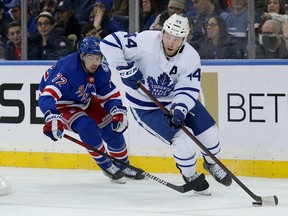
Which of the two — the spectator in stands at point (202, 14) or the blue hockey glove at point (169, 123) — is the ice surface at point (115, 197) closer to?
the blue hockey glove at point (169, 123)

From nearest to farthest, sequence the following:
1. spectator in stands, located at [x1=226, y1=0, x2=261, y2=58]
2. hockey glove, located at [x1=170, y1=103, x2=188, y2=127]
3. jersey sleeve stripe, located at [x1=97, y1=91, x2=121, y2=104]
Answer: hockey glove, located at [x1=170, y1=103, x2=188, y2=127] → jersey sleeve stripe, located at [x1=97, y1=91, x2=121, y2=104] → spectator in stands, located at [x1=226, y1=0, x2=261, y2=58]

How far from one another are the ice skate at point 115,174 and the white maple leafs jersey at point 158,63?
0.73 m

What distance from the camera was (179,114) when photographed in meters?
5.69

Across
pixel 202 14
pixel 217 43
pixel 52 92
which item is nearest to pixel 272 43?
pixel 217 43

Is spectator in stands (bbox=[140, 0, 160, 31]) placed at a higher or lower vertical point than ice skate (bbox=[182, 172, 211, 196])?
higher

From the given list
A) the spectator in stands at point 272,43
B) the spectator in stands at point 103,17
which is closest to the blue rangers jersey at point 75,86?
the spectator in stands at point 272,43

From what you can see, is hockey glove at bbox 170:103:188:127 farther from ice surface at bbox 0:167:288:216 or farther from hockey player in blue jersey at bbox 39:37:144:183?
hockey player in blue jersey at bbox 39:37:144:183

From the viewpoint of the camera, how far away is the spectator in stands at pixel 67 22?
26.8 feet

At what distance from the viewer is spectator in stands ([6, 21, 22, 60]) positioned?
819 cm

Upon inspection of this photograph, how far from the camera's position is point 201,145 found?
18.9 feet

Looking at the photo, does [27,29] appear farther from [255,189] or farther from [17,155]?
[255,189]

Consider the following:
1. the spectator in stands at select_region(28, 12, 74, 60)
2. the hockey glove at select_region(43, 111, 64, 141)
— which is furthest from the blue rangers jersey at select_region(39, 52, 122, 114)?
the spectator in stands at select_region(28, 12, 74, 60)

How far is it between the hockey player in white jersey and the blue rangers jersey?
40cm

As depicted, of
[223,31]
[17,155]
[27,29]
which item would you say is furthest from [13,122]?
[223,31]
